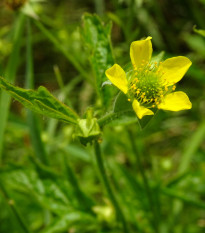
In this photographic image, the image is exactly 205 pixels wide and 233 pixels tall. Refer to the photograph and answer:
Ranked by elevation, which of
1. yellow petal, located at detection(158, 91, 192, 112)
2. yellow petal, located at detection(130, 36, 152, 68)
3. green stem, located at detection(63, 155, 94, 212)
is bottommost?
green stem, located at detection(63, 155, 94, 212)

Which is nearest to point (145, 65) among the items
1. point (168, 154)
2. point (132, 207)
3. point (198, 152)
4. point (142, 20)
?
point (132, 207)

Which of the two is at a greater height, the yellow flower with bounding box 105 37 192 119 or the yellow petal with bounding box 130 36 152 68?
the yellow petal with bounding box 130 36 152 68

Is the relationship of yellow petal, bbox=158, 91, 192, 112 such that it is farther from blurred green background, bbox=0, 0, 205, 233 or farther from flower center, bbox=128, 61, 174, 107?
blurred green background, bbox=0, 0, 205, 233

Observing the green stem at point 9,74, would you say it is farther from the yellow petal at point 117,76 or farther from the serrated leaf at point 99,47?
the yellow petal at point 117,76

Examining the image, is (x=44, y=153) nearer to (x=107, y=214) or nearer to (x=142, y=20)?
(x=107, y=214)

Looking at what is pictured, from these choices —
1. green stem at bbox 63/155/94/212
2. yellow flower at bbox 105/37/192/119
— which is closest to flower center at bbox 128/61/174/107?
yellow flower at bbox 105/37/192/119

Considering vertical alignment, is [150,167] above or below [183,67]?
below

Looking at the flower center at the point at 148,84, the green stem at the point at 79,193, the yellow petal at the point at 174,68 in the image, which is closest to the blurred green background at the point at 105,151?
the green stem at the point at 79,193
